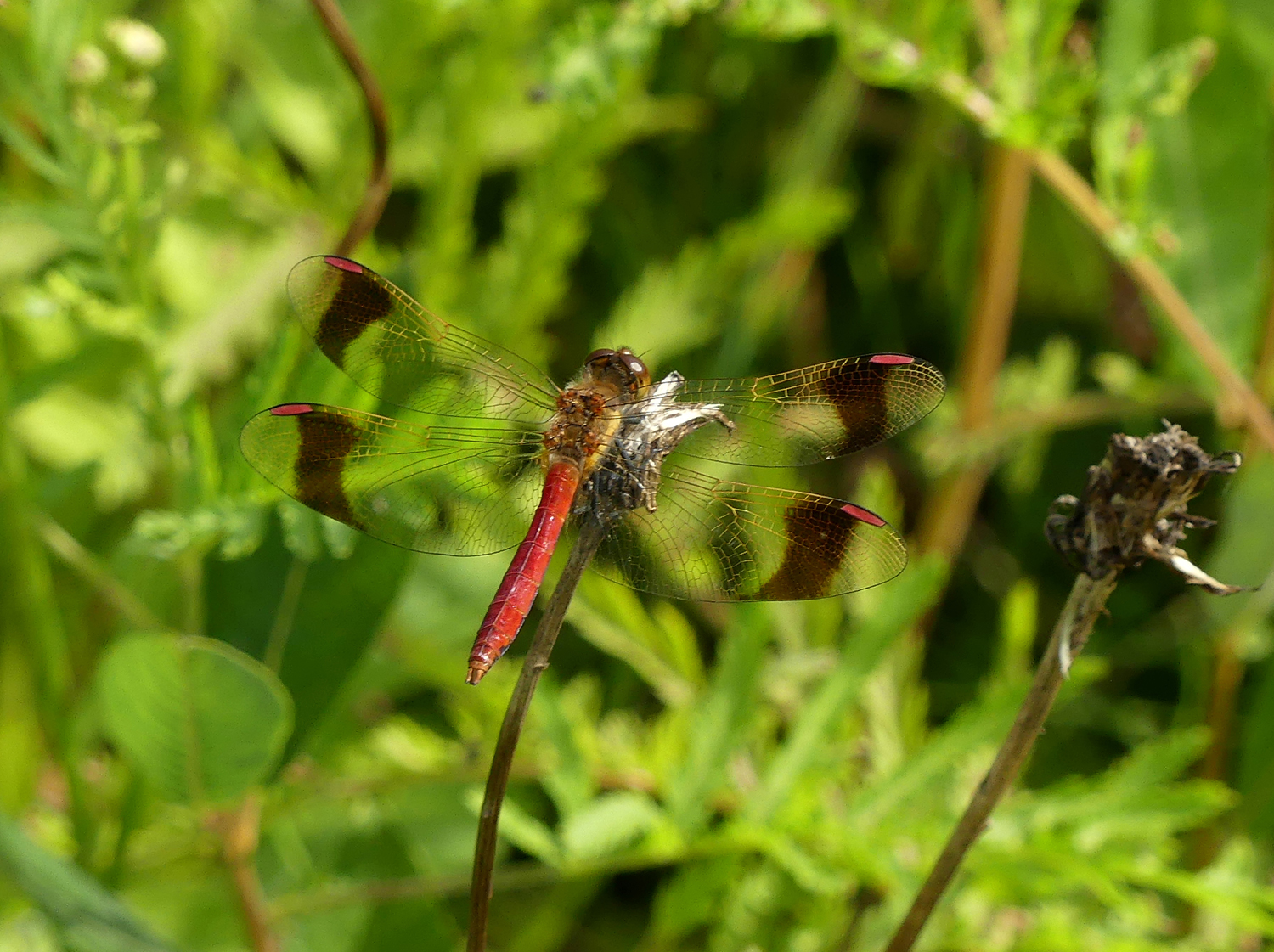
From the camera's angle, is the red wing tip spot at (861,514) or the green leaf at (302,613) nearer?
the red wing tip spot at (861,514)

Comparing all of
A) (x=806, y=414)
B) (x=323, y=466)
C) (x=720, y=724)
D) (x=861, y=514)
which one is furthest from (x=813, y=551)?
(x=323, y=466)

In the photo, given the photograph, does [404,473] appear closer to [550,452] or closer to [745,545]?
[550,452]

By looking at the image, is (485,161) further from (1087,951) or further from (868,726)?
(1087,951)

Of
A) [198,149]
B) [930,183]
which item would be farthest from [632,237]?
[198,149]

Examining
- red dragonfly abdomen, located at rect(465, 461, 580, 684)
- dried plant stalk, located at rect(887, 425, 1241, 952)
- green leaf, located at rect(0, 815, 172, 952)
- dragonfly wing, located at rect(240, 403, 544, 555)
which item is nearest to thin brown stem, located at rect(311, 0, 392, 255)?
dragonfly wing, located at rect(240, 403, 544, 555)

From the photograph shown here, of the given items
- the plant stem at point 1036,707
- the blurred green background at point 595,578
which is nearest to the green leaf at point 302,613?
the blurred green background at point 595,578

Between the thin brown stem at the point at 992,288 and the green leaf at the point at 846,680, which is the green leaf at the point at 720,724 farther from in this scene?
the thin brown stem at the point at 992,288
